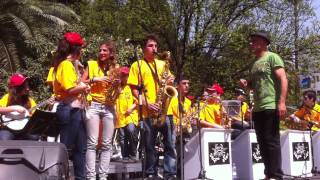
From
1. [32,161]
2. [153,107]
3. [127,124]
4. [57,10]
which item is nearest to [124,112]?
[127,124]

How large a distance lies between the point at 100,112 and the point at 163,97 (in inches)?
41.2

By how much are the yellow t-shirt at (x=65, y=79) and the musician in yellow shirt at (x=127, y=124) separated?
3719 mm

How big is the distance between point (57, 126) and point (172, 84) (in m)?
2.01

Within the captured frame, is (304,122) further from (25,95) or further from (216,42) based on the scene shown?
(216,42)

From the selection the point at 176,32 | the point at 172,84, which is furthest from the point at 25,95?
the point at 176,32

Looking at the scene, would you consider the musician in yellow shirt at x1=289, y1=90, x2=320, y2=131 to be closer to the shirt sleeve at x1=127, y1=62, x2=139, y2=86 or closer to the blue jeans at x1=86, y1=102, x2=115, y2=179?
the shirt sleeve at x1=127, y1=62, x2=139, y2=86

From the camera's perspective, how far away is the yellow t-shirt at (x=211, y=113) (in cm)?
927

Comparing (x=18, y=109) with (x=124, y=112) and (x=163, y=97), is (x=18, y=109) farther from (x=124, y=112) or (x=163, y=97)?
(x=124, y=112)

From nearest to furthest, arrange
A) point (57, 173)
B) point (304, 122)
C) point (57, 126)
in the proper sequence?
point (57, 173) → point (57, 126) → point (304, 122)

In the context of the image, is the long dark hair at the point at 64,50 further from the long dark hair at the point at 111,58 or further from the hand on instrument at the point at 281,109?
the hand on instrument at the point at 281,109

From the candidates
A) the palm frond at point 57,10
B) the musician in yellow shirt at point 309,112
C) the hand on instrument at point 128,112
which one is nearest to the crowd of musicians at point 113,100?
the hand on instrument at point 128,112

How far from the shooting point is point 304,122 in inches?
419

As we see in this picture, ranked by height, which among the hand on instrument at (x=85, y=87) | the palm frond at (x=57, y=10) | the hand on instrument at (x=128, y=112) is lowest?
the hand on instrument at (x=128, y=112)

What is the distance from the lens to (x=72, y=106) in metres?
6.14
